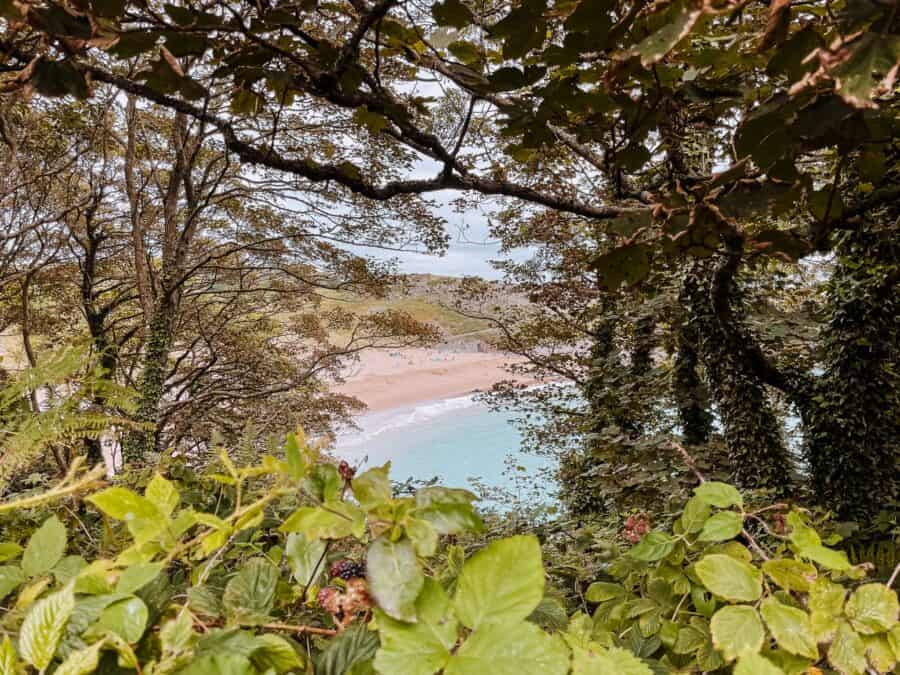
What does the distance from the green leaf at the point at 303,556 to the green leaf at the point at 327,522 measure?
0.11m

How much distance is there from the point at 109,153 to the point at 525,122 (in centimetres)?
633

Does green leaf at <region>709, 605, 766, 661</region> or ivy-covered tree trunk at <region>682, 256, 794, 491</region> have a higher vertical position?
green leaf at <region>709, 605, 766, 661</region>

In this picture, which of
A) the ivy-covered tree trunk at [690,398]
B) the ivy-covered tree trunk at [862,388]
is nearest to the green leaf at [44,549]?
the ivy-covered tree trunk at [862,388]

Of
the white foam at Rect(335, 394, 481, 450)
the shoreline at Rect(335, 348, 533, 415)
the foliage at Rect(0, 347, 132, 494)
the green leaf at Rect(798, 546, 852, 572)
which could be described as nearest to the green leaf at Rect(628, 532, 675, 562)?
the green leaf at Rect(798, 546, 852, 572)

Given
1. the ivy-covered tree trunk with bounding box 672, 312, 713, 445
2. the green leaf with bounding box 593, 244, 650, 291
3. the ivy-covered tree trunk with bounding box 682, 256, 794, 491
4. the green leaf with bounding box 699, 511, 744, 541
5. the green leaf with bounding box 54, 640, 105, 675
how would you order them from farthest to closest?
the ivy-covered tree trunk with bounding box 672, 312, 713, 445, the ivy-covered tree trunk with bounding box 682, 256, 794, 491, the green leaf with bounding box 593, 244, 650, 291, the green leaf with bounding box 699, 511, 744, 541, the green leaf with bounding box 54, 640, 105, 675

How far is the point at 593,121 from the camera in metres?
1.16

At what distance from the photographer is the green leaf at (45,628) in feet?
0.94

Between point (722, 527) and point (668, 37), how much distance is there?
57cm

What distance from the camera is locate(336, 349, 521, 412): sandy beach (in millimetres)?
20594

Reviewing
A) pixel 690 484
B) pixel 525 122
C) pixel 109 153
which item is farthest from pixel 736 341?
pixel 109 153

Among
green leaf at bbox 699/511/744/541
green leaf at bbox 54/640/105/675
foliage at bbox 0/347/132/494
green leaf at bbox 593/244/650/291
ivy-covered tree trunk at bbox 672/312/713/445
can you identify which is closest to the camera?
green leaf at bbox 54/640/105/675

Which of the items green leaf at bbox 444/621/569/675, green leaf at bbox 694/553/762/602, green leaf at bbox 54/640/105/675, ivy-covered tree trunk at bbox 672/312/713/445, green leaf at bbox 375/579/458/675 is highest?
green leaf at bbox 54/640/105/675

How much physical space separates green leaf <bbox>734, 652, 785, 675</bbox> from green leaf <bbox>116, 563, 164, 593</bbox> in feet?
1.48

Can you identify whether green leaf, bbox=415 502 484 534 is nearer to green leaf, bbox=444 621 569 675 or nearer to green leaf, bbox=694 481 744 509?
green leaf, bbox=444 621 569 675
